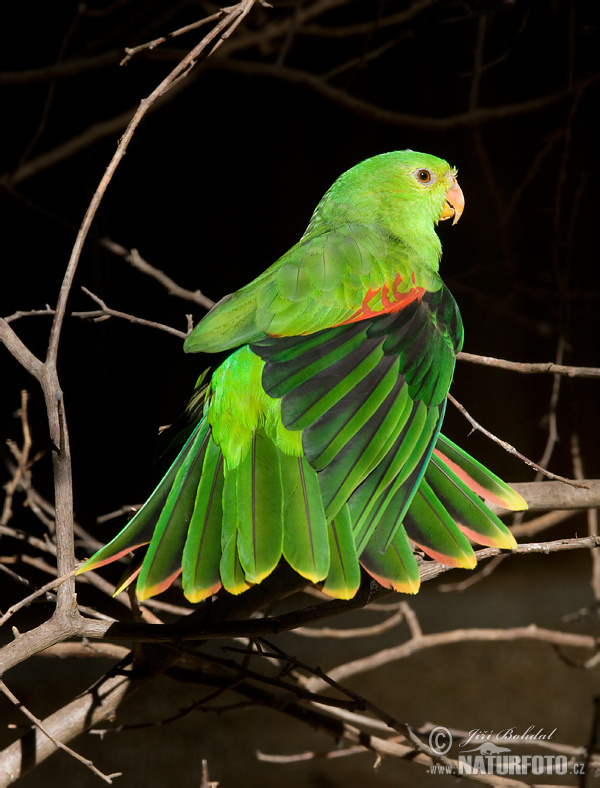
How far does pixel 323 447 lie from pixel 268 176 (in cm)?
174

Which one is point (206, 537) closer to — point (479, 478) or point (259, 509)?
point (259, 509)

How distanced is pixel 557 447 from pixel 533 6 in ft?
5.28

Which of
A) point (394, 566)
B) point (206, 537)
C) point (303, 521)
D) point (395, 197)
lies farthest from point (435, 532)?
point (395, 197)

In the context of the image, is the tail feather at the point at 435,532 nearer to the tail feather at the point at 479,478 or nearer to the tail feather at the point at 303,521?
the tail feather at the point at 479,478

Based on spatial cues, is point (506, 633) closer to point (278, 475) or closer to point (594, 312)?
point (278, 475)

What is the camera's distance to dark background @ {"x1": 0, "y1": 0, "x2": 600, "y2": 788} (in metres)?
2.52

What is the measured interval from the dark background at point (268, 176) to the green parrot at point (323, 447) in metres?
1.07

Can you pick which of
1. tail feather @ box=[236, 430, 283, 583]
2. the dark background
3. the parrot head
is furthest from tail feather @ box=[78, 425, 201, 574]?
the dark background

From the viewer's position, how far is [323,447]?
4.15 ft

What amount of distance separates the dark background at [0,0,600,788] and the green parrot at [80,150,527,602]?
107cm

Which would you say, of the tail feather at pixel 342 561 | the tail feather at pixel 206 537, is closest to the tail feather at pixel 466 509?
the tail feather at pixel 342 561

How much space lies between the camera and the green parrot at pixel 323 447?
1160 mm

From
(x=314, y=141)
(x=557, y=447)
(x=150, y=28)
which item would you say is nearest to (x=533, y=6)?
(x=314, y=141)

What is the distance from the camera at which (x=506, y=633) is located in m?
1.84
